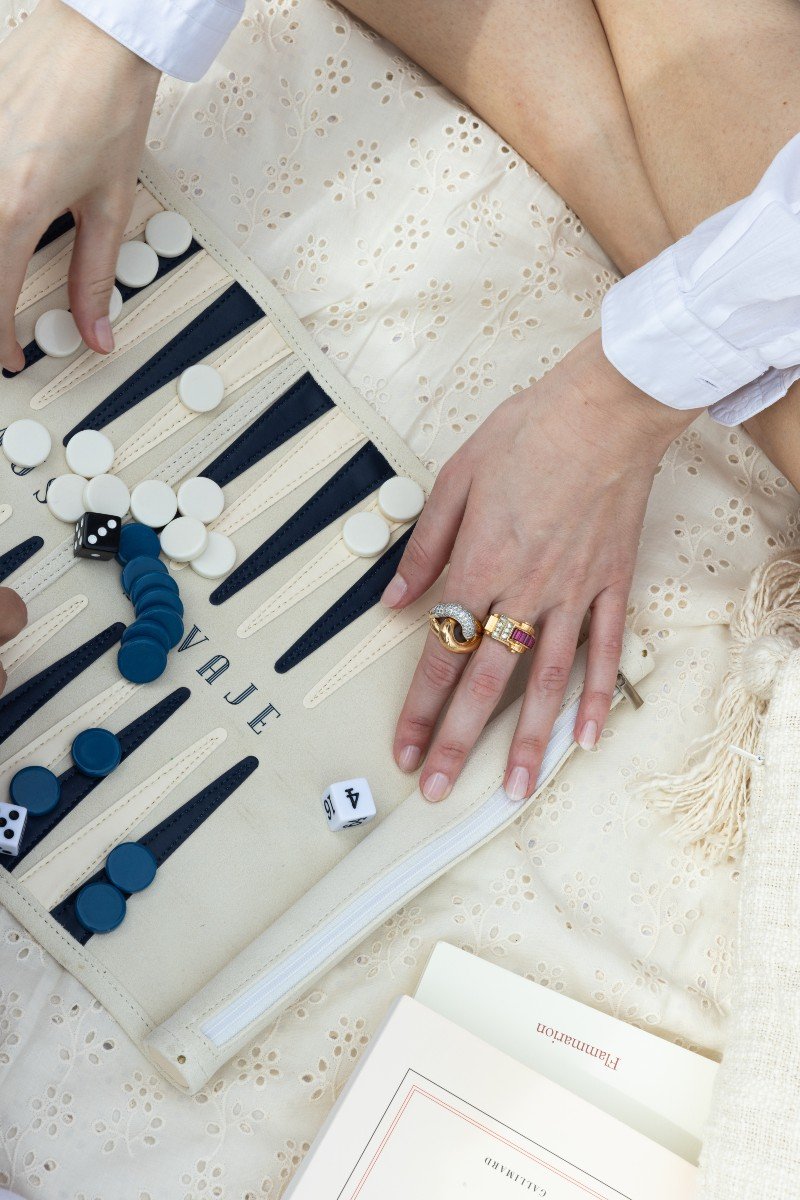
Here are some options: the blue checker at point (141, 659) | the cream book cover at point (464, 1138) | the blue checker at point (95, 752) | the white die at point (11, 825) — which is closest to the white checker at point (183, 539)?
the blue checker at point (141, 659)

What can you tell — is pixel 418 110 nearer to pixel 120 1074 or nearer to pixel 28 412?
pixel 28 412

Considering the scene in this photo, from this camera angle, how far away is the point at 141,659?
3.66 feet

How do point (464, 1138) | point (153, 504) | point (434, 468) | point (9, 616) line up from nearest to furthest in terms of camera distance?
1. point (464, 1138)
2. point (9, 616)
3. point (153, 504)
4. point (434, 468)

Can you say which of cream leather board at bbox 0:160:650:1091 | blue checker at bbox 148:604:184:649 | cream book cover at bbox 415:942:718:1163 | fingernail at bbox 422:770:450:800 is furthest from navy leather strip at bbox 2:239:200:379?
cream book cover at bbox 415:942:718:1163

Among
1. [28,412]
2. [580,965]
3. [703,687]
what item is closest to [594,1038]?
[580,965]

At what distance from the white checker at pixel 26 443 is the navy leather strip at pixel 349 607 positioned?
1.17 feet

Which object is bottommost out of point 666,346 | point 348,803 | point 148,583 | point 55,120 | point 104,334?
point 348,803

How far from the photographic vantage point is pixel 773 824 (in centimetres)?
105

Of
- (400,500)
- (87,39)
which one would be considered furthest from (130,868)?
(87,39)

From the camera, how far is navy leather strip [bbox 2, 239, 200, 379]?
120 centimetres

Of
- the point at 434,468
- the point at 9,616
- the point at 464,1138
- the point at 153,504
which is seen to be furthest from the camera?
the point at 434,468

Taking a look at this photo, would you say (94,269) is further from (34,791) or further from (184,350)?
(34,791)

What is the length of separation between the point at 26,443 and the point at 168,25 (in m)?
0.47

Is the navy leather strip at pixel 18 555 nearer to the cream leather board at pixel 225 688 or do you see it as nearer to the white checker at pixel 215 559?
the cream leather board at pixel 225 688
